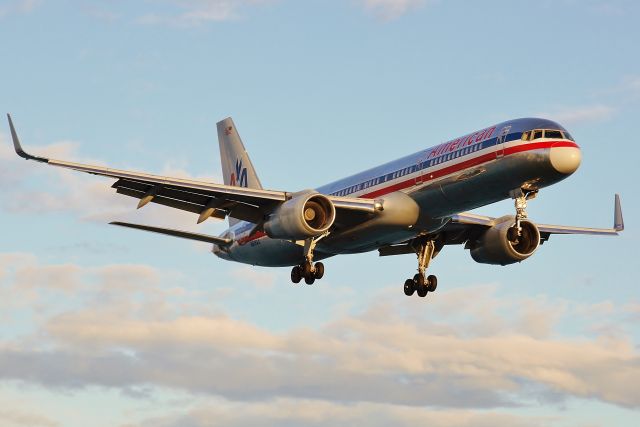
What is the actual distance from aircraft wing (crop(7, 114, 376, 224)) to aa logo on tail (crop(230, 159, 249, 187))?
35.2 ft

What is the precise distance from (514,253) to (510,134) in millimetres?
9460

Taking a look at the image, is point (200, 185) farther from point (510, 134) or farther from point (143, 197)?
point (510, 134)

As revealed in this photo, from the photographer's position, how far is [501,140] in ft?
171

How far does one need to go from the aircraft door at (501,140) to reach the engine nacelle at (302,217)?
7.59 m

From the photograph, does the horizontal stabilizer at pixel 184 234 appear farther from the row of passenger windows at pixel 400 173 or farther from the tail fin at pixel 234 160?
the row of passenger windows at pixel 400 173

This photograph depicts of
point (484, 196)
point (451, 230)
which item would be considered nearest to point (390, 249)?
point (451, 230)

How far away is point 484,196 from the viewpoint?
5316cm

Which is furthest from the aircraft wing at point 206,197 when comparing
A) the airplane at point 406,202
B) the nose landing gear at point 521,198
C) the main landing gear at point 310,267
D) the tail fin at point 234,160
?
the tail fin at point 234,160

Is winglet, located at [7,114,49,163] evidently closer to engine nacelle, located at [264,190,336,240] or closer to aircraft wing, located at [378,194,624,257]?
engine nacelle, located at [264,190,336,240]

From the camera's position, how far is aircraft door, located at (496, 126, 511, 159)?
2041 inches

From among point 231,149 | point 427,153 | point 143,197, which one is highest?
point 231,149

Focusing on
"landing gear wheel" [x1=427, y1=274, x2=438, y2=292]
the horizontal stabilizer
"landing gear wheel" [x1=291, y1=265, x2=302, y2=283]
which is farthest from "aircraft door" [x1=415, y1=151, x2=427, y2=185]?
the horizontal stabilizer

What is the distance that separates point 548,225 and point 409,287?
28.9 feet

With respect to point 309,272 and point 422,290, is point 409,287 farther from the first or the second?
point 309,272
